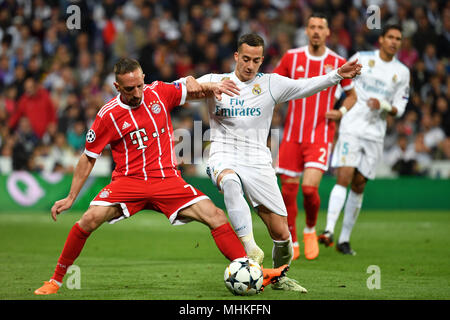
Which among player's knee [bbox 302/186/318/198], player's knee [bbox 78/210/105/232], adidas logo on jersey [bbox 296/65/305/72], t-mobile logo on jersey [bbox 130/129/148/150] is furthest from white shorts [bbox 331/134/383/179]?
player's knee [bbox 78/210/105/232]

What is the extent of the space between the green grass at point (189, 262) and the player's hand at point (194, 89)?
173 cm

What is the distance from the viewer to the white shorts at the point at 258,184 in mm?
6398

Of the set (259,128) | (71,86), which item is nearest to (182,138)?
(71,86)

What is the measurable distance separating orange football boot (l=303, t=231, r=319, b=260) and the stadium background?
5617 millimetres

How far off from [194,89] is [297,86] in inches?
37.1

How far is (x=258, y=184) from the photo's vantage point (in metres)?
6.40

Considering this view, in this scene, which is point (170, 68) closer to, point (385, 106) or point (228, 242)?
point (385, 106)

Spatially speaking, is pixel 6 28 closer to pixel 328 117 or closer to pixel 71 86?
pixel 71 86

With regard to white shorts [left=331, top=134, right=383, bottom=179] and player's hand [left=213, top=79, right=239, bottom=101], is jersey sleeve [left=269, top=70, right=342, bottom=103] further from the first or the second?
white shorts [left=331, top=134, right=383, bottom=179]

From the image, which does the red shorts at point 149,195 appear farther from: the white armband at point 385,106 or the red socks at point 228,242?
the white armband at point 385,106

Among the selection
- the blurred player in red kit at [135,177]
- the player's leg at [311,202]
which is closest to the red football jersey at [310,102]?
the player's leg at [311,202]

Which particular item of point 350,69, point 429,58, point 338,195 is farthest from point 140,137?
point 429,58

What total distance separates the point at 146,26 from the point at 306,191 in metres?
10.4

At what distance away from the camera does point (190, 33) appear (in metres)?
17.6
